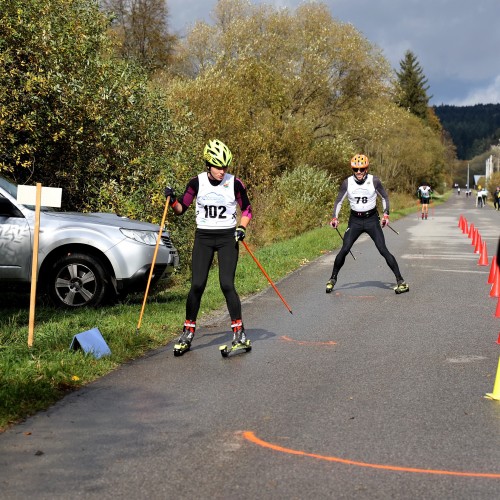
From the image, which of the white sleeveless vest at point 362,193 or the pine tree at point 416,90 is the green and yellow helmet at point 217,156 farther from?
the pine tree at point 416,90

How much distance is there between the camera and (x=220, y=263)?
26.1 feet

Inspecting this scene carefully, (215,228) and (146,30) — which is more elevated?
(146,30)

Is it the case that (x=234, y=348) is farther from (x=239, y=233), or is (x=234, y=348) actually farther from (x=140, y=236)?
(x=140, y=236)

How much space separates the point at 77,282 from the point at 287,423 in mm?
5597

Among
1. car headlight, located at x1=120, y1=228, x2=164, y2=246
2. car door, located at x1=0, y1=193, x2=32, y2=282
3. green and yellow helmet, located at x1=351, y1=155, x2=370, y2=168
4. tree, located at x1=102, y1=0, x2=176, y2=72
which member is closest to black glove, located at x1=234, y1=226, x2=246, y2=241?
car headlight, located at x1=120, y1=228, x2=164, y2=246

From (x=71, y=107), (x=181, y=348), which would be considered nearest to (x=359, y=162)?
(x=71, y=107)

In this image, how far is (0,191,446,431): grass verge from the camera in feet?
19.7

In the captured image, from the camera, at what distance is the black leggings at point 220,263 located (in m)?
7.90

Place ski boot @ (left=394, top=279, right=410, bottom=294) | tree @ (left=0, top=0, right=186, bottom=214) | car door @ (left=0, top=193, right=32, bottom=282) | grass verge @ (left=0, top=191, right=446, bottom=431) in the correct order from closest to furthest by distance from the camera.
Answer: grass verge @ (left=0, top=191, right=446, bottom=431)
car door @ (left=0, top=193, right=32, bottom=282)
ski boot @ (left=394, top=279, right=410, bottom=294)
tree @ (left=0, top=0, right=186, bottom=214)

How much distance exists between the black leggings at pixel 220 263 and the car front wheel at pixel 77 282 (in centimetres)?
263

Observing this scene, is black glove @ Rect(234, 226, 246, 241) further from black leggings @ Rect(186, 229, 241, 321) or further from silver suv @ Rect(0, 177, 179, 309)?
silver suv @ Rect(0, 177, 179, 309)

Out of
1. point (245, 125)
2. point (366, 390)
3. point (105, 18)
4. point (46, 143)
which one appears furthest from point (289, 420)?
point (245, 125)

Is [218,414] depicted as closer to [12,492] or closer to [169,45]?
[12,492]

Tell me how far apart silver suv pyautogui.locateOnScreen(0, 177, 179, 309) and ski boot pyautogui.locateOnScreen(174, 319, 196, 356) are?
98.8 inches
